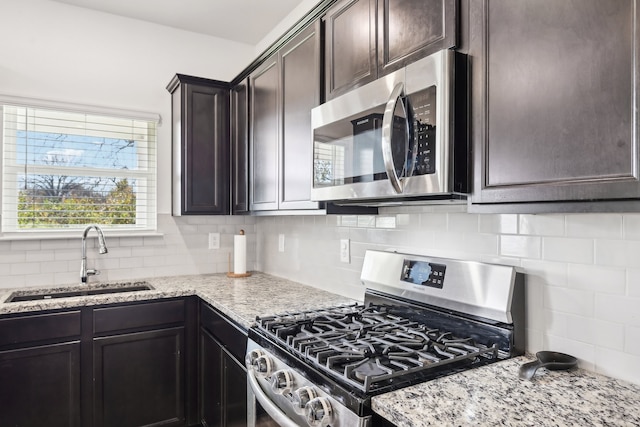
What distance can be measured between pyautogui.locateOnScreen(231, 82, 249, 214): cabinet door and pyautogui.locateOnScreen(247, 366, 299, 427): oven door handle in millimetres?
1345

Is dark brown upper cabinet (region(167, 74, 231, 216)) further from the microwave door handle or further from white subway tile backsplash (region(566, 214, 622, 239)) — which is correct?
white subway tile backsplash (region(566, 214, 622, 239))

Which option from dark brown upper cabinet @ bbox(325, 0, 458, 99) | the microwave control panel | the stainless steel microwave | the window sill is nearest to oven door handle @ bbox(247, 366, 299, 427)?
the stainless steel microwave

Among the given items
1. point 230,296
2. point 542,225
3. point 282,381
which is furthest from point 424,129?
point 230,296

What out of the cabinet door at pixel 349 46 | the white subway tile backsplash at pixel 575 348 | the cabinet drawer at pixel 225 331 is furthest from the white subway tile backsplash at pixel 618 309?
the cabinet drawer at pixel 225 331

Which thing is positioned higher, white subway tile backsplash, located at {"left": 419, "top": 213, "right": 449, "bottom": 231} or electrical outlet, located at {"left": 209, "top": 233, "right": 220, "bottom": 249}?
white subway tile backsplash, located at {"left": 419, "top": 213, "right": 449, "bottom": 231}

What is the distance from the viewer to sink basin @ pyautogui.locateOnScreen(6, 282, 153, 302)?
2.48 metres

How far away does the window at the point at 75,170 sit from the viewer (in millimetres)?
2617

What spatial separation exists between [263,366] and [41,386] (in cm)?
144

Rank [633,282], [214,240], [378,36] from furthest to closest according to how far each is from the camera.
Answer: [214,240] < [378,36] < [633,282]

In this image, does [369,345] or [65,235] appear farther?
[65,235]

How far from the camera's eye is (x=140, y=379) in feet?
7.94

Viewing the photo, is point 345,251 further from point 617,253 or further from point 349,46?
point 617,253

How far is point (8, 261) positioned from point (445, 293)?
253 centimetres

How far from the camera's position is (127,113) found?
2.92 m
